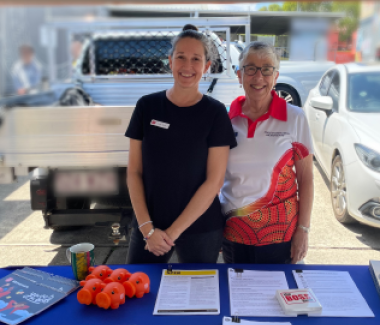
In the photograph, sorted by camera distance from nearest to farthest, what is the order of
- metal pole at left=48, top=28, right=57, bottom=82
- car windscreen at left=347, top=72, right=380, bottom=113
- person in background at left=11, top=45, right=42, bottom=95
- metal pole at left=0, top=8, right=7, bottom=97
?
1. metal pole at left=0, top=8, right=7, bottom=97
2. person in background at left=11, top=45, right=42, bottom=95
3. metal pole at left=48, top=28, right=57, bottom=82
4. car windscreen at left=347, top=72, right=380, bottom=113

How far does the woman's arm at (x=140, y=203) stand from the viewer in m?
1.57

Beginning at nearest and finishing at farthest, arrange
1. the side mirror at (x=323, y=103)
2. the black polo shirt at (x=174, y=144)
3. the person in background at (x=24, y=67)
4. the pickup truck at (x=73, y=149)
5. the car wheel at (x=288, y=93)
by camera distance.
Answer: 1. the person in background at (x=24, y=67)
2. the black polo shirt at (x=174, y=144)
3. the pickup truck at (x=73, y=149)
4. the side mirror at (x=323, y=103)
5. the car wheel at (x=288, y=93)

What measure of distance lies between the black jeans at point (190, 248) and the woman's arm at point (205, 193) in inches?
3.8

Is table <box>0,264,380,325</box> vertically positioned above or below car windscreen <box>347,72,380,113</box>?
below

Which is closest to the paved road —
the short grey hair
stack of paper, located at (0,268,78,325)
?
stack of paper, located at (0,268,78,325)

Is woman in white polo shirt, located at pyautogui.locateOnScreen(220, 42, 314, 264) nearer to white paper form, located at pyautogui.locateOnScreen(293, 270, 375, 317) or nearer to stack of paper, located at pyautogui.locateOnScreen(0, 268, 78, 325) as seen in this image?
white paper form, located at pyautogui.locateOnScreen(293, 270, 375, 317)

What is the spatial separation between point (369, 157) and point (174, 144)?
2.27 m

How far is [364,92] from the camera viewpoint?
158 inches

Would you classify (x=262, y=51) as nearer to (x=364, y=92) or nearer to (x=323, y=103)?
(x=323, y=103)

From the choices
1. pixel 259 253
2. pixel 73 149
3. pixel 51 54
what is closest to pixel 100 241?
pixel 73 149

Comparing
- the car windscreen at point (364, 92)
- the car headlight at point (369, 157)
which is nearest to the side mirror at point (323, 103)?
the car windscreen at point (364, 92)

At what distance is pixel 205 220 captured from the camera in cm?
164

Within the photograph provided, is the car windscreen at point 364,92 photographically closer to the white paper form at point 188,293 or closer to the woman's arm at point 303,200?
the woman's arm at point 303,200

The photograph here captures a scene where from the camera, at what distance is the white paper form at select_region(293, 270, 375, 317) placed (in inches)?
50.4
